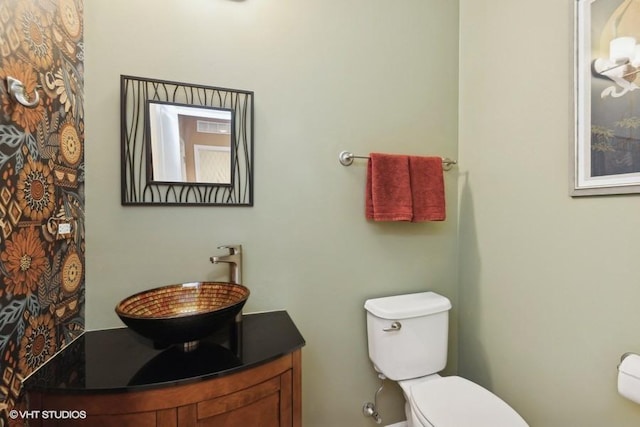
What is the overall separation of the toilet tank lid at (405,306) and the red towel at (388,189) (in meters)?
0.44

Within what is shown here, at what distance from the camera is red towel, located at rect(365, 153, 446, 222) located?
1.41 meters

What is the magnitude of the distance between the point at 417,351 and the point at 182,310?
3.68ft

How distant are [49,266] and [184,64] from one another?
0.93m

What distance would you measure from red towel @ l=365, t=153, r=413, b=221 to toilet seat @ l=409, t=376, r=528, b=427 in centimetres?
78

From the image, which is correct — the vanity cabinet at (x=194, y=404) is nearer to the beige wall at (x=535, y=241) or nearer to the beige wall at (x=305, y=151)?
the beige wall at (x=305, y=151)

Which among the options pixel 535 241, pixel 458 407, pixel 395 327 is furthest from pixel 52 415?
pixel 535 241

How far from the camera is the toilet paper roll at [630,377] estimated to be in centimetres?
86

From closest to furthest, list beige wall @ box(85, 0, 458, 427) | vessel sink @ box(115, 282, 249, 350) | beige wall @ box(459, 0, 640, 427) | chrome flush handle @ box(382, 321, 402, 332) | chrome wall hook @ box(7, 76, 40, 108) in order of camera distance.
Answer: chrome wall hook @ box(7, 76, 40, 108), vessel sink @ box(115, 282, 249, 350), beige wall @ box(459, 0, 640, 427), beige wall @ box(85, 0, 458, 427), chrome flush handle @ box(382, 321, 402, 332)

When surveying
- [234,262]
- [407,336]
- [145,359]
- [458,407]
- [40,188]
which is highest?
[40,188]

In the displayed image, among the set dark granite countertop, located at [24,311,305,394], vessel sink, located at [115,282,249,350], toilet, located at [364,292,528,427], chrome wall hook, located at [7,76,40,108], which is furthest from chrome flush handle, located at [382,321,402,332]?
chrome wall hook, located at [7,76,40,108]

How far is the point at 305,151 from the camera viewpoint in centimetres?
138

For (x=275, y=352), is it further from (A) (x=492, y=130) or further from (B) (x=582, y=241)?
(A) (x=492, y=130)

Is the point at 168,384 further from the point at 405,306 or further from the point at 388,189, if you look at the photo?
the point at 388,189

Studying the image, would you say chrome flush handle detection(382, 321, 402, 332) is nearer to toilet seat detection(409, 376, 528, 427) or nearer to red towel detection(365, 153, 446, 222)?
toilet seat detection(409, 376, 528, 427)
